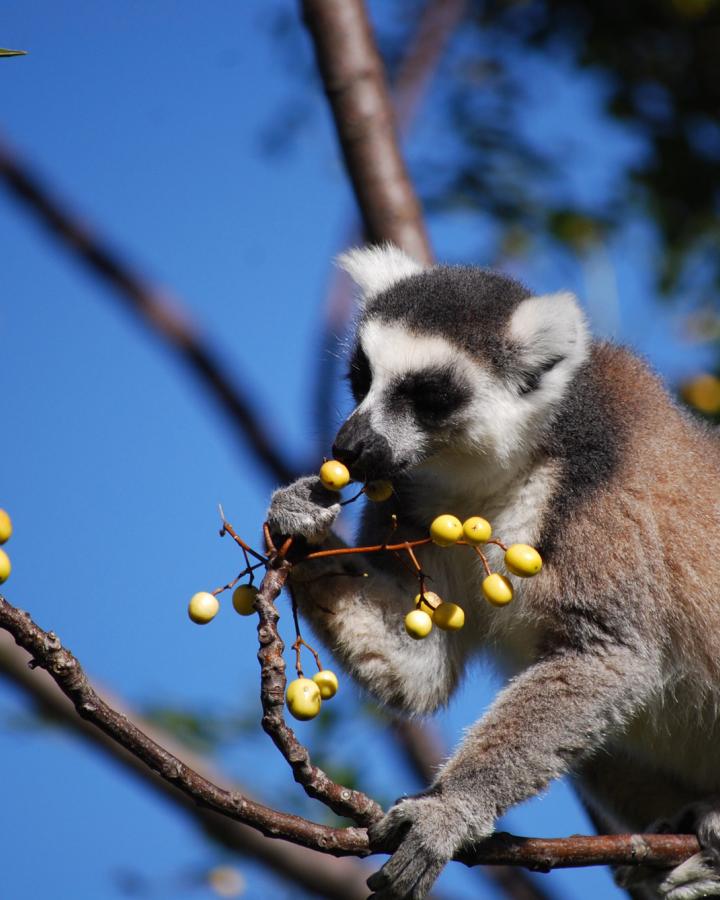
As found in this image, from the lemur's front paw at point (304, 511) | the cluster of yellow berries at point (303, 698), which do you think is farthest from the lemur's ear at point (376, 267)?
the cluster of yellow berries at point (303, 698)

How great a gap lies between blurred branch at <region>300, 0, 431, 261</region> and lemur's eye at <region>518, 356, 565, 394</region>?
1.20 m

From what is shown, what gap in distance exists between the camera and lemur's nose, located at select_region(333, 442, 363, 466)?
3053mm

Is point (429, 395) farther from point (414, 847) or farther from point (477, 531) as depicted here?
point (414, 847)

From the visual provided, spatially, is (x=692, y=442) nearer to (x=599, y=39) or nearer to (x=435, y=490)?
(x=435, y=490)

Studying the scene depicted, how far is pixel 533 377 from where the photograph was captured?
3.56 metres

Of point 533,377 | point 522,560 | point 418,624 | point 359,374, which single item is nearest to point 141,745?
point 418,624

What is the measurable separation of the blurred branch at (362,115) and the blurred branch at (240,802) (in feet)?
7.86

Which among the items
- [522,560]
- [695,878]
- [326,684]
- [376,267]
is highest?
[376,267]

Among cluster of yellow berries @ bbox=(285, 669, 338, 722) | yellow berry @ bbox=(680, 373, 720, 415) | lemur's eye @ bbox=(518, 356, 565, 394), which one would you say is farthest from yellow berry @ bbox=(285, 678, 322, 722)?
yellow berry @ bbox=(680, 373, 720, 415)

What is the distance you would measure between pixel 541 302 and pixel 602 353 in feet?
1.41

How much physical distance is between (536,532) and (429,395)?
0.57m

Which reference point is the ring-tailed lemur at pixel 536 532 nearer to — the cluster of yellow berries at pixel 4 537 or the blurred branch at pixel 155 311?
the cluster of yellow berries at pixel 4 537

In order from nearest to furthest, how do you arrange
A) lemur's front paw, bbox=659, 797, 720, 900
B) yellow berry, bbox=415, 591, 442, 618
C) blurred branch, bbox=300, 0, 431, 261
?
yellow berry, bbox=415, 591, 442, 618 → lemur's front paw, bbox=659, 797, 720, 900 → blurred branch, bbox=300, 0, 431, 261

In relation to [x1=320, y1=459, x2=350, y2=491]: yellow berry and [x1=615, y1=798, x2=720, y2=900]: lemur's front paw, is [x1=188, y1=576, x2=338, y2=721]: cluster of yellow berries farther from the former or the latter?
[x1=615, y1=798, x2=720, y2=900]: lemur's front paw
